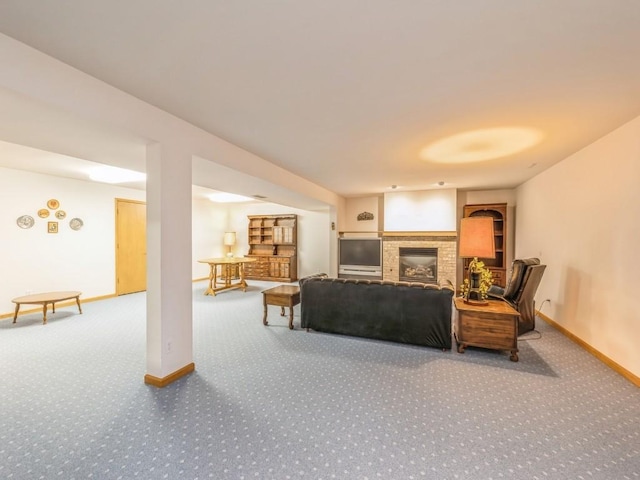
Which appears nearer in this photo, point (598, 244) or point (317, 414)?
point (317, 414)

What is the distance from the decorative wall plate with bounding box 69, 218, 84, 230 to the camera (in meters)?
5.32

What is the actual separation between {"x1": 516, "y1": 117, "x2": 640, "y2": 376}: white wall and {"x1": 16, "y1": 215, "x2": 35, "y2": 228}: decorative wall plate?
823cm

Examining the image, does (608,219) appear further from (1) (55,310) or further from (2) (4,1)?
(1) (55,310)

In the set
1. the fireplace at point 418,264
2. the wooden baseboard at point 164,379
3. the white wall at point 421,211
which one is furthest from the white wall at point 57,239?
the fireplace at point 418,264

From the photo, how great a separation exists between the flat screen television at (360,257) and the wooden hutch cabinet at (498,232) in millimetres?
2284

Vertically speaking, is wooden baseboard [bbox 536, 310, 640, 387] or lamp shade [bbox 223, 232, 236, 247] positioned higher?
lamp shade [bbox 223, 232, 236, 247]

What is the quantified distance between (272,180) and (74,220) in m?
4.25

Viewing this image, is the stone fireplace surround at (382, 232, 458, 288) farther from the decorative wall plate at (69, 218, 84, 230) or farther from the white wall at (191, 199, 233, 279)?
the decorative wall plate at (69, 218, 84, 230)

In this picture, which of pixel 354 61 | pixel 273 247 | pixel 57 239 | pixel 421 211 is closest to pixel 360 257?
pixel 421 211

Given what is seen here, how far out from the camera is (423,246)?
6.55 meters

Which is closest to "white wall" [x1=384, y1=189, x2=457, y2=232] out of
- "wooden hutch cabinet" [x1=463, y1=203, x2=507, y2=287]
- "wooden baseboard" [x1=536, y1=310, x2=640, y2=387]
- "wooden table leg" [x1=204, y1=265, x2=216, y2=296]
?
"wooden hutch cabinet" [x1=463, y1=203, x2=507, y2=287]

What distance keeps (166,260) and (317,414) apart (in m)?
1.81

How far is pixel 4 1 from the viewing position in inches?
50.4

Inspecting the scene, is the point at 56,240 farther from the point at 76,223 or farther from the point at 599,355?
the point at 599,355
